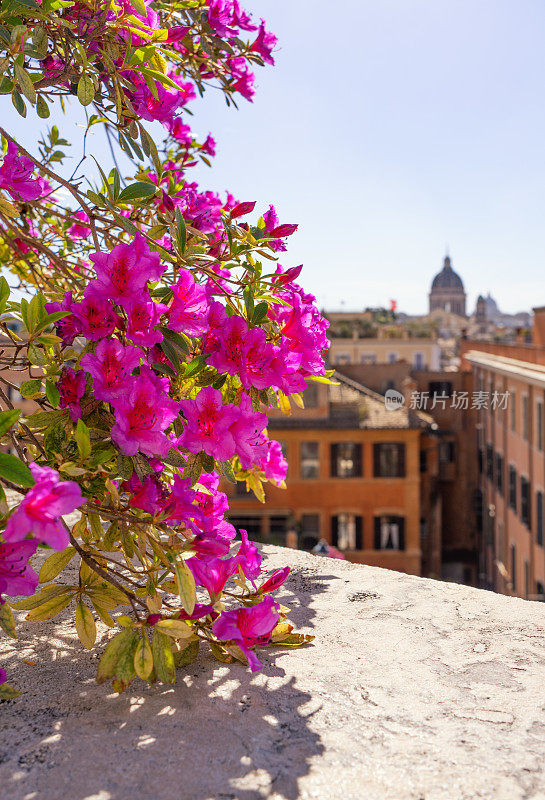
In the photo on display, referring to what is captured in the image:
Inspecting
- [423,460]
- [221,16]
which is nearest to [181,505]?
[221,16]

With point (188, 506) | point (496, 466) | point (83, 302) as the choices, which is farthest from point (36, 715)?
point (496, 466)

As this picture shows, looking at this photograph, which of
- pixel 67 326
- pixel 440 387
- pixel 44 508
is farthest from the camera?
pixel 440 387

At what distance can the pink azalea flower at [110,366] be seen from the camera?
1278 mm

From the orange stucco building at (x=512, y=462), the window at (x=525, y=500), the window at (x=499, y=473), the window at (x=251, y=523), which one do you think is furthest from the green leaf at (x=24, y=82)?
the window at (x=499, y=473)

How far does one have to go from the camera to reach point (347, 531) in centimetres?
2138

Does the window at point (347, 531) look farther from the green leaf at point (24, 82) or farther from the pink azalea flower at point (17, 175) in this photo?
the green leaf at point (24, 82)

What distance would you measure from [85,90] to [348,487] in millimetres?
20258

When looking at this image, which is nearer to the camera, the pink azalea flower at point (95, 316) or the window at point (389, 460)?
the pink azalea flower at point (95, 316)

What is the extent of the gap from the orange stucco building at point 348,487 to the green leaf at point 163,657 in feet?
63.8

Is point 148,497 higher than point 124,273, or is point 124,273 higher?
point 124,273

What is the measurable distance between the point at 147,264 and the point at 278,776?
0.90 metres

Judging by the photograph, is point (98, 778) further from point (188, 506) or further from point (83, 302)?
point (83, 302)

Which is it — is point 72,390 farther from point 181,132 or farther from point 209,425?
point 181,132

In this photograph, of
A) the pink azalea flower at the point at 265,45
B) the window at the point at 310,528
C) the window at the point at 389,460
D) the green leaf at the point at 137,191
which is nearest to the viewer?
the green leaf at the point at 137,191
